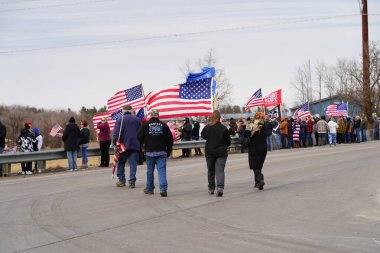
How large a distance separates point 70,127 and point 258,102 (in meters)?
14.1

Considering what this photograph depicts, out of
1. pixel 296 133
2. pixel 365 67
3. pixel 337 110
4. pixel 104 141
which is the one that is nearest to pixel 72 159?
pixel 104 141

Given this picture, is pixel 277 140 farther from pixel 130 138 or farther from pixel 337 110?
pixel 130 138

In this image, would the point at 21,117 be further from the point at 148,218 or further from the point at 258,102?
the point at 148,218

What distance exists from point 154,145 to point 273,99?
2193 cm

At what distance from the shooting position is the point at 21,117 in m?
56.3

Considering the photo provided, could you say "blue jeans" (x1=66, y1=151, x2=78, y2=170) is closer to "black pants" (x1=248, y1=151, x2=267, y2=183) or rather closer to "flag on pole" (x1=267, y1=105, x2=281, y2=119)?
"black pants" (x1=248, y1=151, x2=267, y2=183)

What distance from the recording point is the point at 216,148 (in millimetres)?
12344

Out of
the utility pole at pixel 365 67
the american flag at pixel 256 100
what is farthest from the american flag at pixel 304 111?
the utility pole at pixel 365 67

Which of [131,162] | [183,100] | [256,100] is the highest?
[256,100]

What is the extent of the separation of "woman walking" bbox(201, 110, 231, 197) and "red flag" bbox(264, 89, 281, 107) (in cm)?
2116

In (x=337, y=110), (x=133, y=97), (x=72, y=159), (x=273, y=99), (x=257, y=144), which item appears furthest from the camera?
(x=337, y=110)

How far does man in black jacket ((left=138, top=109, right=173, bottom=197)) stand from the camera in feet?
40.8

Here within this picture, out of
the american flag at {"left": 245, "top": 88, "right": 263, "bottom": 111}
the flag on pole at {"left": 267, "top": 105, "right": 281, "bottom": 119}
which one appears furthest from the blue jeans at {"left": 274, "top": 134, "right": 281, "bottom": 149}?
the american flag at {"left": 245, "top": 88, "right": 263, "bottom": 111}

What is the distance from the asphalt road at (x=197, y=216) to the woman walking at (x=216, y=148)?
0.50 meters
